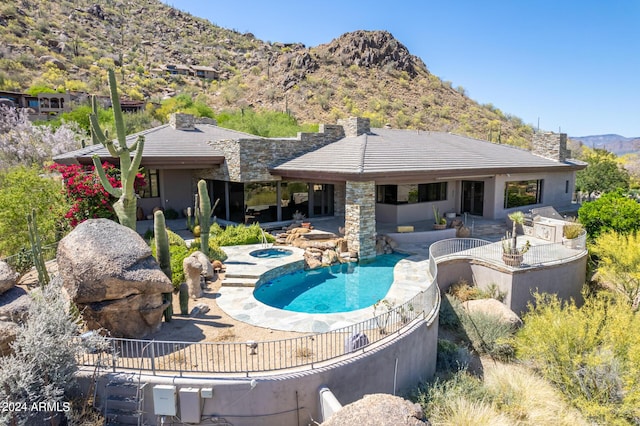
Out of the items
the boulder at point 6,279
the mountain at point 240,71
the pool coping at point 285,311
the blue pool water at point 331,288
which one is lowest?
the blue pool water at point 331,288

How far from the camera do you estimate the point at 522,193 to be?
24938 mm

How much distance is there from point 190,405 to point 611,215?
21.3m

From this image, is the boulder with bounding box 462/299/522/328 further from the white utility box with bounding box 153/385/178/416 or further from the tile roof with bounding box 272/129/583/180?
the white utility box with bounding box 153/385/178/416

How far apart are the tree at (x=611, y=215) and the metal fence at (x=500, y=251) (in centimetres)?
324

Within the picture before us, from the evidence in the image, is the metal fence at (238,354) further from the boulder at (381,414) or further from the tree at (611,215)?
the tree at (611,215)

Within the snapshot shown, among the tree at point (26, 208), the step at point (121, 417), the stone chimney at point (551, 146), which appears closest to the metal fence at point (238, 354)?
the step at point (121, 417)

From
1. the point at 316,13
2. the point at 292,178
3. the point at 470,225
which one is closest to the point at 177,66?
the point at 316,13

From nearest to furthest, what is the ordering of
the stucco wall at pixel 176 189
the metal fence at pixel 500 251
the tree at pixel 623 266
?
the metal fence at pixel 500 251, the tree at pixel 623 266, the stucco wall at pixel 176 189

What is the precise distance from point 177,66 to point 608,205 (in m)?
67.4

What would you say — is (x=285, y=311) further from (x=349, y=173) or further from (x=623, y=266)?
(x=623, y=266)

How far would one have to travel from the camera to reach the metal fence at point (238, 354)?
313 inches

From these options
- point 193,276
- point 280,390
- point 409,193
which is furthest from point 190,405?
point 409,193

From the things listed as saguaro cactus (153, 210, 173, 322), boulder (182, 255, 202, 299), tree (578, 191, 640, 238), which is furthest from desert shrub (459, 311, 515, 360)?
tree (578, 191, 640, 238)

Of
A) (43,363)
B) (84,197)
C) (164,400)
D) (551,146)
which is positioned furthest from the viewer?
(551,146)
